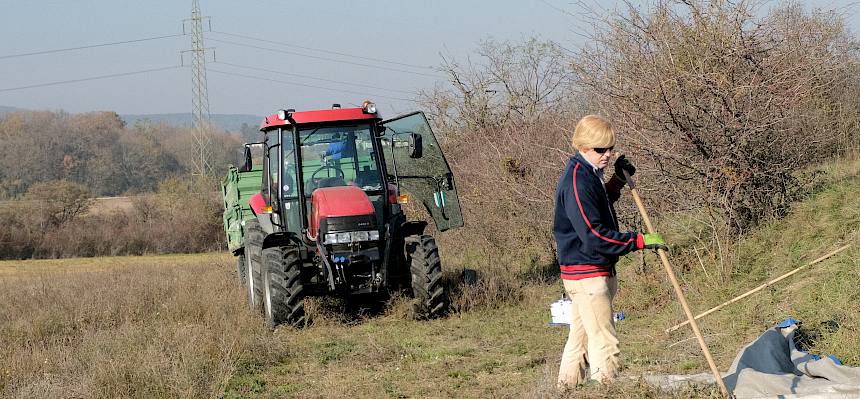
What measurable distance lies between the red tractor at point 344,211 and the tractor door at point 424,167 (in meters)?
0.01

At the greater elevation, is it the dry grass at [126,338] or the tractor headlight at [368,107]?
the tractor headlight at [368,107]

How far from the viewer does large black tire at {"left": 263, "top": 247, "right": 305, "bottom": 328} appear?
31.5 ft

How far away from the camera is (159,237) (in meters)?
37.1

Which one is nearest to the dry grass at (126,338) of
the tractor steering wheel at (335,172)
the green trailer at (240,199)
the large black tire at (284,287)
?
the large black tire at (284,287)

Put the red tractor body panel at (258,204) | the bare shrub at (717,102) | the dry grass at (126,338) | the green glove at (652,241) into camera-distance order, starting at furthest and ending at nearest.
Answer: the red tractor body panel at (258,204) < the bare shrub at (717,102) < the dry grass at (126,338) < the green glove at (652,241)

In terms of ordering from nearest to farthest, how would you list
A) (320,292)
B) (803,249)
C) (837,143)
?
(803,249) → (320,292) → (837,143)

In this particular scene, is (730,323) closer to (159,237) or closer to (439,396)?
(439,396)

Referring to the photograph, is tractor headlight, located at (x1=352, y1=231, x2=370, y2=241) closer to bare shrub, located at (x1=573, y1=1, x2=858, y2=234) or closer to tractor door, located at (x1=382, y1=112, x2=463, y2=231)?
tractor door, located at (x1=382, y1=112, x2=463, y2=231)

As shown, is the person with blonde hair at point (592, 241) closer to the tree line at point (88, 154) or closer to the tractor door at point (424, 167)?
the tractor door at point (424, 167)

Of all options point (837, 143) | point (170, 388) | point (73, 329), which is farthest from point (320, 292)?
point (837, 143)

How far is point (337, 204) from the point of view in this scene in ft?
31.7

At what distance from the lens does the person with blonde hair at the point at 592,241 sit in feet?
16.2

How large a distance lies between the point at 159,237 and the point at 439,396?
3209 cm

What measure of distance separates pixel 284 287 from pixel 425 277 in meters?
1.44
